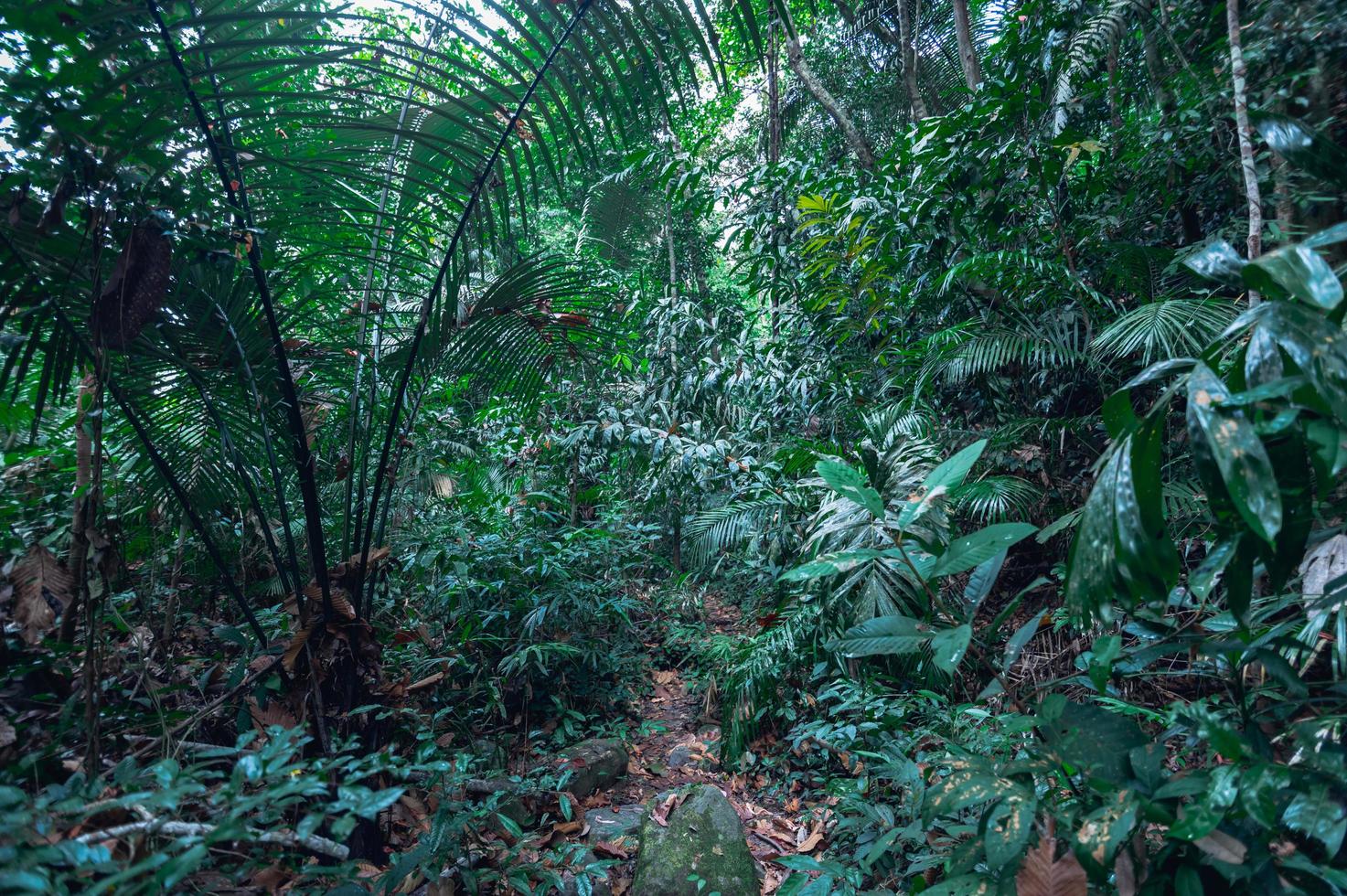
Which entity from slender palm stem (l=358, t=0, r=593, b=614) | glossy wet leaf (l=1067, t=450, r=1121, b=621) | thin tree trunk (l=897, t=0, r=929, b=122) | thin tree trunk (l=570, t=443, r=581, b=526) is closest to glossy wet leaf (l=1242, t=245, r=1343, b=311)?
glossy wet leaf (l=1067, t=450, r=1121, b=621)

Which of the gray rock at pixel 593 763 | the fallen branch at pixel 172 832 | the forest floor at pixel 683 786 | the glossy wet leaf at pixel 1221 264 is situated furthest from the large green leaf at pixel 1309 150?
the gray rock at pixel 593 763

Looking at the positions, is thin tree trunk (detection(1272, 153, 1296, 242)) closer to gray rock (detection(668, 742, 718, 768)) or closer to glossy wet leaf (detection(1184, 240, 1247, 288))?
glossy wet leaf (detection(1184, 240, 1247, 288))

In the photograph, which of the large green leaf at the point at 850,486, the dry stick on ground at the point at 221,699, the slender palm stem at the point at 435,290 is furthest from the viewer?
the slender palm stem at the point at 435,290

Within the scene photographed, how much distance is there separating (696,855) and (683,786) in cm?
74

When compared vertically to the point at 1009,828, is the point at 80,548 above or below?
above

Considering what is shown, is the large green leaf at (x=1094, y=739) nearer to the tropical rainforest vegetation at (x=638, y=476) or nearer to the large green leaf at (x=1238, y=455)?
the tropical rainforest vegetation at (x=638, y=476)

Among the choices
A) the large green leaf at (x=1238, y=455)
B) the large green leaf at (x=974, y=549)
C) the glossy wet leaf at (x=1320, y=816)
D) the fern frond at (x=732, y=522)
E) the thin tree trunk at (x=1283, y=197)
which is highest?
the thin tree trunk at (x=1283, y=197)

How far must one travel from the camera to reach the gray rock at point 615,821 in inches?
96.5

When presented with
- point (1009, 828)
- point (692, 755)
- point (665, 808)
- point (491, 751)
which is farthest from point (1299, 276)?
point (692, 755)

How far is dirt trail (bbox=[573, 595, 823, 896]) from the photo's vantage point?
238cm

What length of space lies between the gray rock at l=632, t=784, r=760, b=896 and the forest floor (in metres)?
0.12

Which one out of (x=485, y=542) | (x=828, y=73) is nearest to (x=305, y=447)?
(x=485, y=542)

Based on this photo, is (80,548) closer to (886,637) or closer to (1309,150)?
(886,637)

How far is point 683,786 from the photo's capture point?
114 inches
